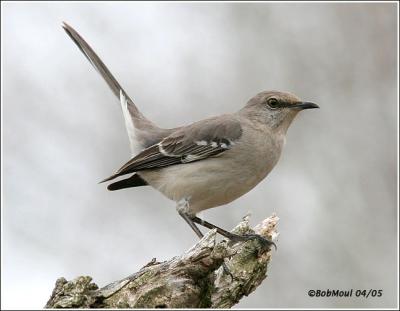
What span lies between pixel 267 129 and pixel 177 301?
100 inches

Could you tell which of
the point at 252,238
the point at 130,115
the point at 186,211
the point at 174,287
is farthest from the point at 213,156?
the point at 174,287

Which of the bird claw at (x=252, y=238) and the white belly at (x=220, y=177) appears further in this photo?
the white belly at (x=220, y=177)

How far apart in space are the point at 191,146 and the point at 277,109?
1.05m

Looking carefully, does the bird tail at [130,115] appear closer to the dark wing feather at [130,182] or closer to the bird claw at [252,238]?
the dark wing feather at [130,182]

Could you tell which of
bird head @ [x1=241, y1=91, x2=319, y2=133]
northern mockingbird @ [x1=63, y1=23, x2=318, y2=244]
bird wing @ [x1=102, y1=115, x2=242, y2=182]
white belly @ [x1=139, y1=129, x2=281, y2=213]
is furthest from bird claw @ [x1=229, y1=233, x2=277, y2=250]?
bird head @ [x1=241, y1=91, x2=319, y2=133]

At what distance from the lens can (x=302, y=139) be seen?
10031mm

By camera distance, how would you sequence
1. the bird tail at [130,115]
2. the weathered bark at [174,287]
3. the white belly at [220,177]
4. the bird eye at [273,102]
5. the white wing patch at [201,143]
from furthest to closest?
the bird tail at [130,115] < the bird eye at [273,102] < the white wing patch at [201,143] < the white belly at [220,177] < the weathered bark at [174,287]

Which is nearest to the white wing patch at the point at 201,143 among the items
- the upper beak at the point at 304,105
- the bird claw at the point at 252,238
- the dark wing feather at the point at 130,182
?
the dark wing feather at the point at 130,182

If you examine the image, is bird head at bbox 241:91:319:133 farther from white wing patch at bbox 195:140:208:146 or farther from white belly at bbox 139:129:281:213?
white wing patch at bbox 195:140:208:146

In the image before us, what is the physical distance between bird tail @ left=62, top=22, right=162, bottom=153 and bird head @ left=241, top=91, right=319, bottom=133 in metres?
1.15

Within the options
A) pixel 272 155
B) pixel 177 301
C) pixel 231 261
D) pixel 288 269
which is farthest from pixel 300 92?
pixel 177 301

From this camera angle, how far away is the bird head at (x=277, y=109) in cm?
724

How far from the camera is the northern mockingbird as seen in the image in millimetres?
6785

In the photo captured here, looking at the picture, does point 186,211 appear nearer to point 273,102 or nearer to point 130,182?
point 130,182
